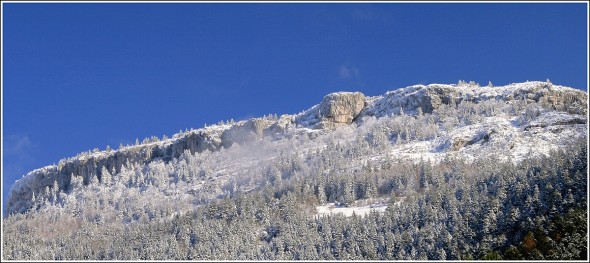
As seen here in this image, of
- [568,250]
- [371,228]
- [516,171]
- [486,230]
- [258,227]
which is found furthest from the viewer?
[258,227]

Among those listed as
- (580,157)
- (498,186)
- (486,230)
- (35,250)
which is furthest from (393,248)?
(35,250)

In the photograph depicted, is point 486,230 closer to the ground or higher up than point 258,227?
closer to the ground

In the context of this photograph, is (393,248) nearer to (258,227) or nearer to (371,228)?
(371,228)

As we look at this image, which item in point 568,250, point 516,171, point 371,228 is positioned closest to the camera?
point 568,250

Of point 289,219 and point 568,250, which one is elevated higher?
point 289,219

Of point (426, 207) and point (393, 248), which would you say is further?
point (426, 207)

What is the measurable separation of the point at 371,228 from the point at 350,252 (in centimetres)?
980

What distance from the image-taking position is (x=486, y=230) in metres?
149

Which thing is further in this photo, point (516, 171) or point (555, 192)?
point (516, 171)

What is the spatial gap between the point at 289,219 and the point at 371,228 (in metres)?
28.9

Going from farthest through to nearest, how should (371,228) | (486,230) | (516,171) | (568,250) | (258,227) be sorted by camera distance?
1. (258,227)
2. (516,171)
3. (371,228)
4. (486,230)
5. (568,250)

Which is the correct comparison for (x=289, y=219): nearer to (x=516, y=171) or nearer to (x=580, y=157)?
(x=516, y=171)

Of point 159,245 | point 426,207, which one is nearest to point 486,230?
point 426,207

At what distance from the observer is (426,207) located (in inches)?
Result: 6629
